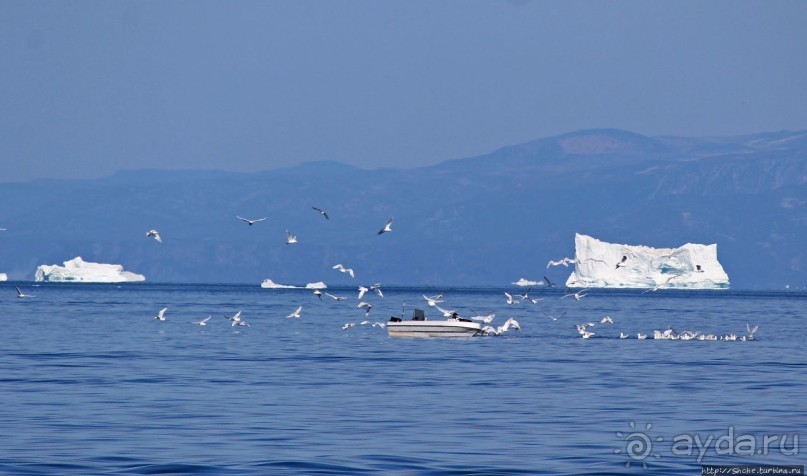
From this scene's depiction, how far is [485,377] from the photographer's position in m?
41.7

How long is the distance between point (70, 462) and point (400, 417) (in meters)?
8.56

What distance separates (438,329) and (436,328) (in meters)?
0.12

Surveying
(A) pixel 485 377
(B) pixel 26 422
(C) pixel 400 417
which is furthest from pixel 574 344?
(B) pixel 26 422

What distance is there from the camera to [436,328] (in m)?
66.9

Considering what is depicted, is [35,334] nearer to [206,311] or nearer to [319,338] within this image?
[319,338]

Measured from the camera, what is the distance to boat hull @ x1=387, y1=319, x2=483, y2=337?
66.6 m
